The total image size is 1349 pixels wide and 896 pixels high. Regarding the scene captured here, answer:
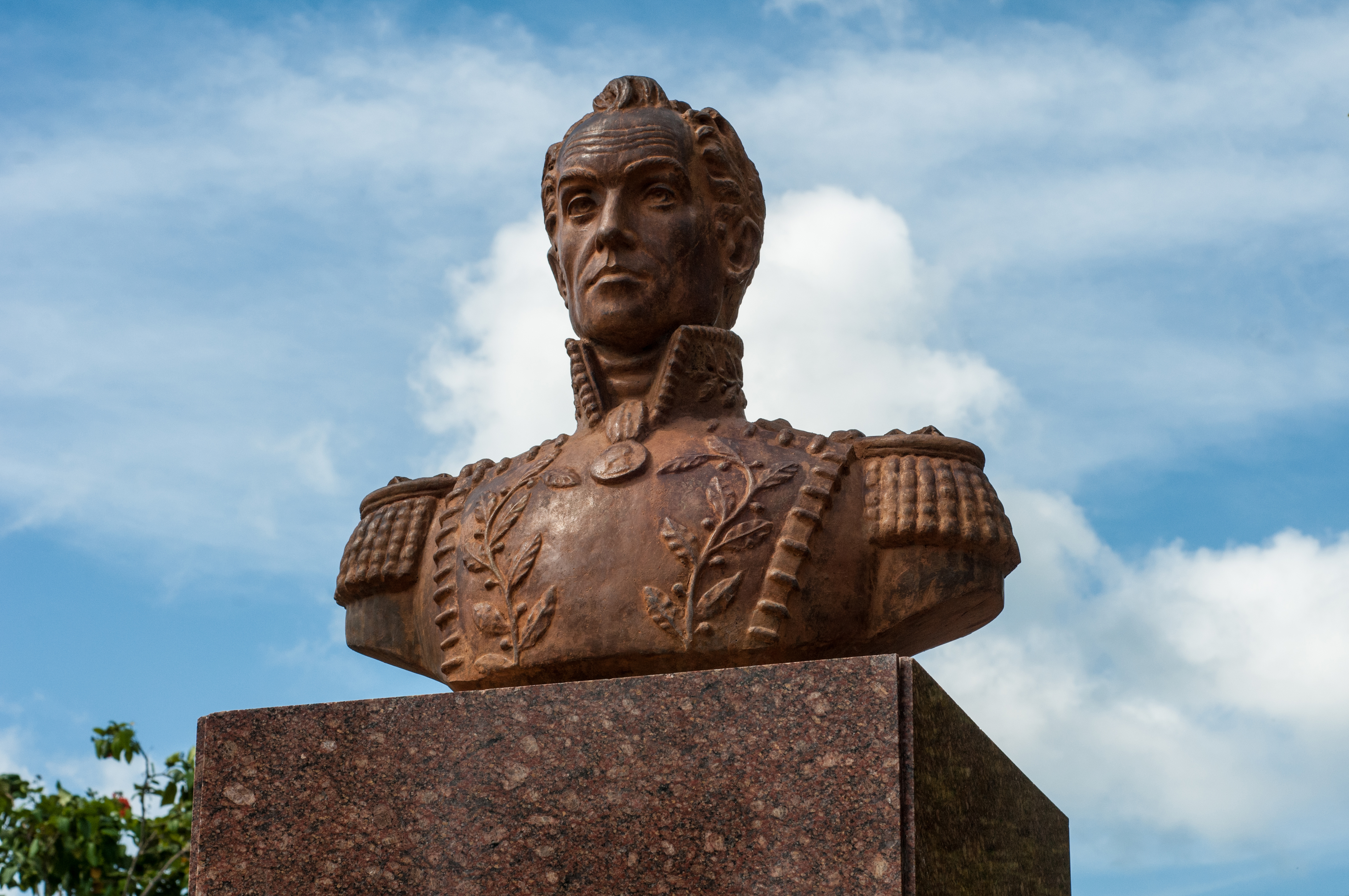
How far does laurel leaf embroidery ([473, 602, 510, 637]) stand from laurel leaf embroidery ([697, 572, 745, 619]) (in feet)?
2.11

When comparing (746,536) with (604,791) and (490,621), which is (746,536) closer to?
(490,621)

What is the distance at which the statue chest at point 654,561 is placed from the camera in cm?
475

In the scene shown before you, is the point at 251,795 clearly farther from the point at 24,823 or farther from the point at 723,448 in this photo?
the point at 24,823

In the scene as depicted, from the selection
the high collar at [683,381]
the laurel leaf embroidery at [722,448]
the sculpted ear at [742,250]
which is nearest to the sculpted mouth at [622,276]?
the high collar at [683,381]

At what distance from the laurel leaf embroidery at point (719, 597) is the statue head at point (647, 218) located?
3.28 feet

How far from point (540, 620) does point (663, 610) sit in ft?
1.35

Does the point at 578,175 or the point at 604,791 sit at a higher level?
the point at 578,175

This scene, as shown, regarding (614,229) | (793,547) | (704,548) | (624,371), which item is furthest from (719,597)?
(614,229)

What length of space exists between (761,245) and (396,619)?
1.89 meters

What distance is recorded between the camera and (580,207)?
18.0 feet

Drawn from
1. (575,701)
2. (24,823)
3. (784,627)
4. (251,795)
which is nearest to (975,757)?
(784,627)

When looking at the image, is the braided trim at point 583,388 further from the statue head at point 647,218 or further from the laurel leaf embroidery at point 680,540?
the laurel leaf embroidery at point 680,540

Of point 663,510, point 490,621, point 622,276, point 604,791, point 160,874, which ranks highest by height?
point 622,276

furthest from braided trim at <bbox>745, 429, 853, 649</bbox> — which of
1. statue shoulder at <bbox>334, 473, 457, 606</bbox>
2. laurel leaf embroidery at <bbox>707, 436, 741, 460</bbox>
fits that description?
statue shoulder at <bbox>334, 473, 457, 606</bbox>
